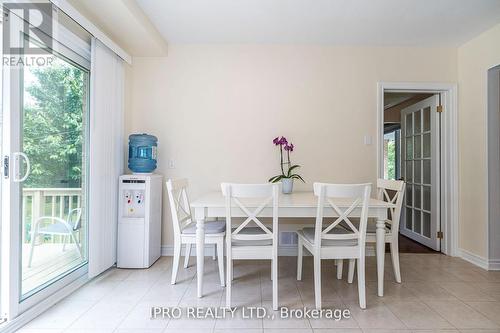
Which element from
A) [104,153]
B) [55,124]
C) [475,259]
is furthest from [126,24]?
[475,259]

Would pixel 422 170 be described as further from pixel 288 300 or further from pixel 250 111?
pixel 288 300

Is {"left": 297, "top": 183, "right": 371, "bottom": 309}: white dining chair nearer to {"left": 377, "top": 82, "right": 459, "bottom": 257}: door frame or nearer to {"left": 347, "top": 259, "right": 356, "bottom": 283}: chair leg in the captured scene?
{"left": 347, "top": 259, "right": 356, "bottom": 283}: chair leg

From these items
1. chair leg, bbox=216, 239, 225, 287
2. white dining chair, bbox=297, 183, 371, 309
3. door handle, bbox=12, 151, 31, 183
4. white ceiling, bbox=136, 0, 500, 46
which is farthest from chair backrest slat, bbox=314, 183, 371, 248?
door handle, bbox=12, 151, 31, 183

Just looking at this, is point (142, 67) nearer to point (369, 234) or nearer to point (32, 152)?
point (32, 152)

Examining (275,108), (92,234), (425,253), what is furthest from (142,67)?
(425,253)

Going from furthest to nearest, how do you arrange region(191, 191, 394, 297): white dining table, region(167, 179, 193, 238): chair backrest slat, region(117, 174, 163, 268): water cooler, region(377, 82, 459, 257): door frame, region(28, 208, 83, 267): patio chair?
region(377, 82, 459, 257): door frame
region(117, 174, 163, 268): water cooler
region(167, 179, 193, 238): chair backrest slat
region(191, 191, 394, 297): white dining table
region(28, 208, 83, 267): patio chair

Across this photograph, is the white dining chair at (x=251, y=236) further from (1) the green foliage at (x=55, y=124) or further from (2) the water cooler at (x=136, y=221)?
(1) the green foliage at (x=55, y=124)

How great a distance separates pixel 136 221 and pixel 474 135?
3.77m

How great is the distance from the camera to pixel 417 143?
401 centimetres

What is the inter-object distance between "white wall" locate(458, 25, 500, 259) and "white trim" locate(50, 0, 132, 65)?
3831mm

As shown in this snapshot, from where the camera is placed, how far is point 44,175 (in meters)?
2.12

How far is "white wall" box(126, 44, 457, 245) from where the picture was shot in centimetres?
335

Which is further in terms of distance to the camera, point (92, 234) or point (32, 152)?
point (92, 234)

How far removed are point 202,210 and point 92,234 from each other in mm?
1120
